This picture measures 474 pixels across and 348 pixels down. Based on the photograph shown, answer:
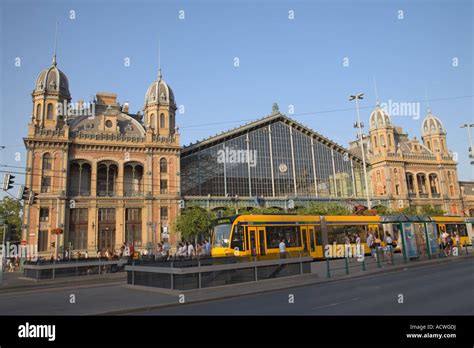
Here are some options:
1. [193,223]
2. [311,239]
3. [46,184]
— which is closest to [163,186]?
[193,223]

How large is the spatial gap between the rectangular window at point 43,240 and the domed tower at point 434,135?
6750cm

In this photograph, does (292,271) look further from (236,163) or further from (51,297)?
(236,163)

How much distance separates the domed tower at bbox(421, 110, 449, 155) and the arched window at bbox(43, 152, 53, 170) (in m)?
66.2

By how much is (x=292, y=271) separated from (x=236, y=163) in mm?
34819

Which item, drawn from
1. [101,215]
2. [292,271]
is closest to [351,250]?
[292,271]

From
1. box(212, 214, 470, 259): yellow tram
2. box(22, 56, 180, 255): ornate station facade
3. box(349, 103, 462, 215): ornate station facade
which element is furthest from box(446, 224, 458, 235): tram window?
box(22, 56, 180, 255): ornate station facade

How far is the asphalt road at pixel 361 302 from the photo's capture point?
32.9 feet

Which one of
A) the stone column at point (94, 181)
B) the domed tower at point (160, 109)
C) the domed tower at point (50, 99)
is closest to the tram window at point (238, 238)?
the stone column at point (94, 181)

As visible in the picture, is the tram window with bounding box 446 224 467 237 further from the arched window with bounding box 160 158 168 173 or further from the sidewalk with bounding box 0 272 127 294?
the arched window with bounding box 160 158 168 173

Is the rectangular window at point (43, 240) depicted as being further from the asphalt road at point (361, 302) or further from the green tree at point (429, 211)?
the green tree at point (429, 211)

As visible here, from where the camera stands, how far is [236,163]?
52938mm

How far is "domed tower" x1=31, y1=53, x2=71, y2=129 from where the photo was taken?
1751 inches
